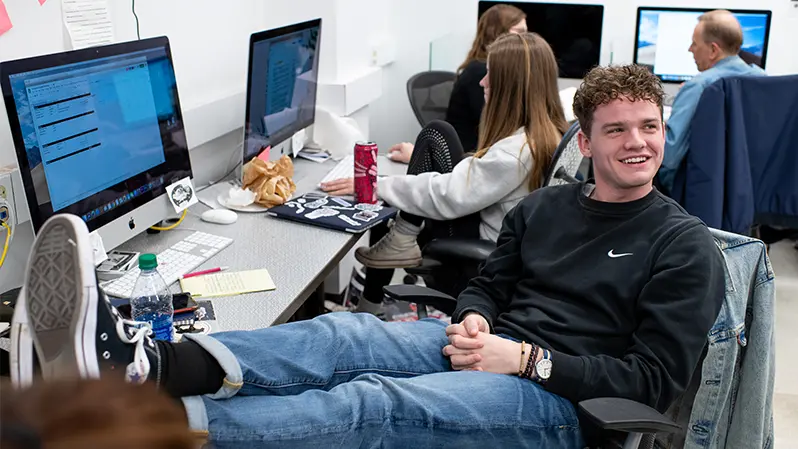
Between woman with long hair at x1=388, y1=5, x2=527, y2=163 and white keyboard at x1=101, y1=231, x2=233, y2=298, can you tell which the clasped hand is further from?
woman with long hair at x1=388, y1=5, x2=527, y2=163

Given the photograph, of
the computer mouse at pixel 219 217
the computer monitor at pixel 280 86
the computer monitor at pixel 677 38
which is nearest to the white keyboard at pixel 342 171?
the computer monitor at pixel 280 86

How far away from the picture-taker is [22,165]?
1.50 meters

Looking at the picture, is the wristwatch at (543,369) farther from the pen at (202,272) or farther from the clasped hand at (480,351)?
the pen at (202,272)

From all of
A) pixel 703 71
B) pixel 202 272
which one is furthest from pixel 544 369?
pixel 703 71

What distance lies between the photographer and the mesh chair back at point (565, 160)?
6.89ft

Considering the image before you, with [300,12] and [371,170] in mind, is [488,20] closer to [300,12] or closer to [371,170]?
[300,12]

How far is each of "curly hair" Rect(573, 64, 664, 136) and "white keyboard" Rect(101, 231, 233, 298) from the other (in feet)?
3.11

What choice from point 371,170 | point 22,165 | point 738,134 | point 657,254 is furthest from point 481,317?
point 738,134

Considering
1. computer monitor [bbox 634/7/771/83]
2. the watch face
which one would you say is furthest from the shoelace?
computer monitor [bbox 634/7/771/83]

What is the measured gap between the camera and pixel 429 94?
149 inches

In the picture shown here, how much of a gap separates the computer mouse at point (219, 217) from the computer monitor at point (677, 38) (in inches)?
108

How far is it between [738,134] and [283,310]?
2123 mm

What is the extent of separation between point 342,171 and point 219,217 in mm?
627

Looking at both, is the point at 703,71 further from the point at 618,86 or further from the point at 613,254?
the point at 613,254
